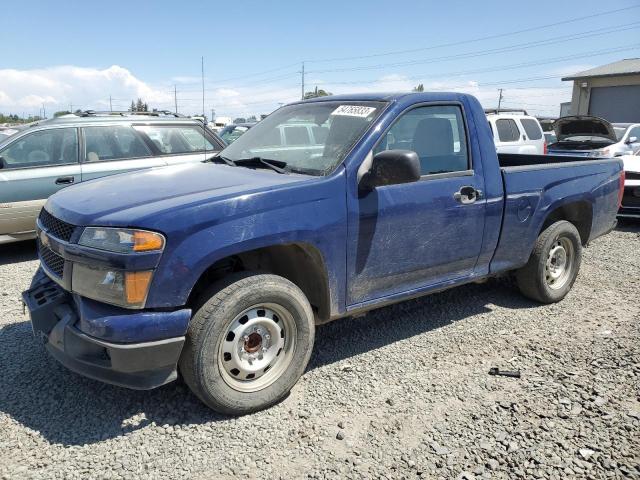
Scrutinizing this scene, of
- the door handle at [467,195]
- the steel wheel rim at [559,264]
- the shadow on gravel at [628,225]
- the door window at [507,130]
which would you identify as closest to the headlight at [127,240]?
the door handle at [467,195]

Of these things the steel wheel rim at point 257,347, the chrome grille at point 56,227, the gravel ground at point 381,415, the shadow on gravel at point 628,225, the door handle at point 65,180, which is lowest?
the gravel ground at point 381,415

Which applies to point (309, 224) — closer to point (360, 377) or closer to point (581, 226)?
point (360, 377)

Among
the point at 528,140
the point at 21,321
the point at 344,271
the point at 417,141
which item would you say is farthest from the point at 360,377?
the point at 528,140

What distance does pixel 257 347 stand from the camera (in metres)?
3.03

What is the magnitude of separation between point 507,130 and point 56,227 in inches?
406

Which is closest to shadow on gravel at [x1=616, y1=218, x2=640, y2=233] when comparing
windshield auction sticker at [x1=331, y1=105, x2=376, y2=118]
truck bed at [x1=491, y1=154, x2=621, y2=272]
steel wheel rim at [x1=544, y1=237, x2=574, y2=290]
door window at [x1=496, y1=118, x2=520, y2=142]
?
door window at [x1=496, y1=118, x2=520, y2=142]

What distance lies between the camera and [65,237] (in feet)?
9.32

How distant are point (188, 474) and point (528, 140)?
11014 mm

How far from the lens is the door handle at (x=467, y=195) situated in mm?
3695

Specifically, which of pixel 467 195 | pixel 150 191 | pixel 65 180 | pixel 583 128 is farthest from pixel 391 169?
pixel 583 128

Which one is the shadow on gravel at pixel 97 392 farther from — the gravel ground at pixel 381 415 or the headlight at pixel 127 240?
the headlight at pixel 127 240

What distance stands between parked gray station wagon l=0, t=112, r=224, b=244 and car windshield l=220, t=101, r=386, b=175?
10.6 ft

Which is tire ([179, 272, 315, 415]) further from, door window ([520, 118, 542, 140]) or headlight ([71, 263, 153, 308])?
door window ([520, 118, 542, 140])

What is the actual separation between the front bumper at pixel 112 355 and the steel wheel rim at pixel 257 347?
1.01 ft
